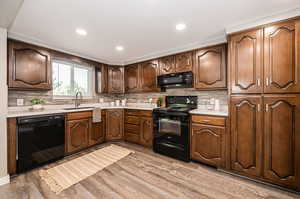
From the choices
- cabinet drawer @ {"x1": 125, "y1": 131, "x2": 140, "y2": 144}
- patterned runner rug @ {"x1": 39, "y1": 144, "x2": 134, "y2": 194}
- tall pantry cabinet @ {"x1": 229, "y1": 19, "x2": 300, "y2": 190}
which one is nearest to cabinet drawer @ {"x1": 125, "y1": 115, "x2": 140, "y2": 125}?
cabinet drawer @ {"x1": 125, "y1": 131, "x2": 140, "y2": 144}

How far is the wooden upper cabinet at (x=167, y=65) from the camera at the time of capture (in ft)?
9.57

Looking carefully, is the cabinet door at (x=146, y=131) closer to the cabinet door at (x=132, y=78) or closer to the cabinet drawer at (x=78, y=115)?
the cabinet door at (x=132, y=78)

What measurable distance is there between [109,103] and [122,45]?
1976mm

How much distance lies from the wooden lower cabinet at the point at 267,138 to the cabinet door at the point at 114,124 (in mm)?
2504

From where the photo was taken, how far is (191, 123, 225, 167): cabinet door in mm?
2057

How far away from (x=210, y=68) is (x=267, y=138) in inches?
54.5

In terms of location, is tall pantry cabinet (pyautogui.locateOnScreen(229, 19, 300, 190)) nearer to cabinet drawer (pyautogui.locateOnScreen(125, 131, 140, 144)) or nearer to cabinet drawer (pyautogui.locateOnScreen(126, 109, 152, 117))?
cabinet drawer (pyautogui.locateOnScreen(126, 109, 152, 117))

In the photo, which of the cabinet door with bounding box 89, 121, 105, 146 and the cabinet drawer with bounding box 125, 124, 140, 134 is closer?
the cabinet door with bounding box 89, 121, 105, 146

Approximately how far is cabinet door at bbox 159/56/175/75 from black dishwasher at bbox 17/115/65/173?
231cm

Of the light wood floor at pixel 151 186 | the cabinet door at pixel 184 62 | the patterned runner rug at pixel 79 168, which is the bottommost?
the light wood floor at pixel 151 186

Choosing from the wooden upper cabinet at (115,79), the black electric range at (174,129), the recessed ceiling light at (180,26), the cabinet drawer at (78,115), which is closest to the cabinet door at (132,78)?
the wooden upper cabinet at (115,79)

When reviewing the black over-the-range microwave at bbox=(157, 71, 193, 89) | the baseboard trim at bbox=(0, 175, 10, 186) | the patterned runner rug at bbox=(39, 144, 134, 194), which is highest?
the black over-the-range microwave at bbox=(157, 71, 193, 89)

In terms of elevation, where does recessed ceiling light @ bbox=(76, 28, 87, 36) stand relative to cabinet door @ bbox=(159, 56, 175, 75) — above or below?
above

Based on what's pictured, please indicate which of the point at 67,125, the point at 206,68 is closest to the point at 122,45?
the point at 206,68
